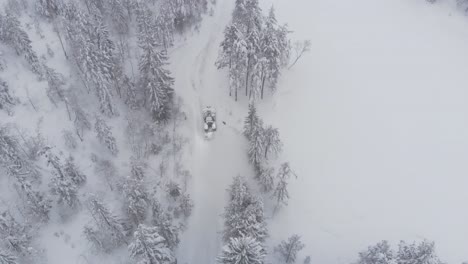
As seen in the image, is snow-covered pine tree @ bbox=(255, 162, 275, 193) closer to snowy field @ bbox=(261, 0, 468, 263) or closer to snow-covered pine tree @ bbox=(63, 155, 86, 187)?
snowy field @ bbox=(261, 0, 468, 263)

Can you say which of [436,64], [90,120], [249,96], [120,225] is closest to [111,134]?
[90,120]

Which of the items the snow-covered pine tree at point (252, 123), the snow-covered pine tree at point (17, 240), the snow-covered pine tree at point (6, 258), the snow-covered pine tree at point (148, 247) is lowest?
the snow-covered pine tree at point (6, 258)

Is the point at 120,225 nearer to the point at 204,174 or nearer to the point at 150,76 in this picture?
the point at 204,174

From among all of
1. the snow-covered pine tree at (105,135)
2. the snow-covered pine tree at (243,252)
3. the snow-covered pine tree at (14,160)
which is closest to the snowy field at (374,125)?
the snow-covered pine tree at (243,252)

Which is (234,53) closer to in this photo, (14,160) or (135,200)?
(135,200)

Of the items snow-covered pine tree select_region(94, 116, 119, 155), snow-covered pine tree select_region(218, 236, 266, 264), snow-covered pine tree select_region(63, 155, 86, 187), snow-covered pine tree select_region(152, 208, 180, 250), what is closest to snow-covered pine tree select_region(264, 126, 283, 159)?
snow-covered pine tree select_region(218, 236, 266, 264)

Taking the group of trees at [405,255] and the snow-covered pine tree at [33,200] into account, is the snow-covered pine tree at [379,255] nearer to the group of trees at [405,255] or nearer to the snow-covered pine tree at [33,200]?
the group of trees at [405,255]
